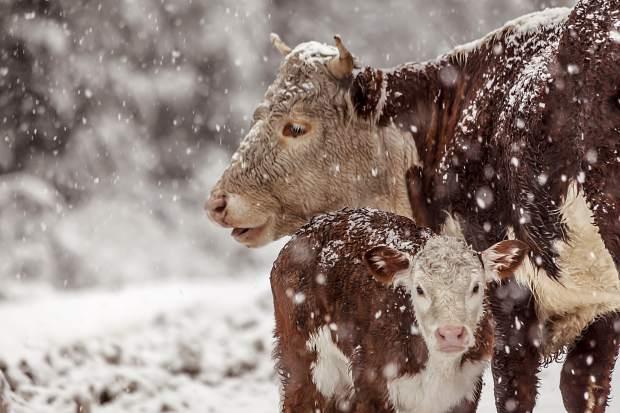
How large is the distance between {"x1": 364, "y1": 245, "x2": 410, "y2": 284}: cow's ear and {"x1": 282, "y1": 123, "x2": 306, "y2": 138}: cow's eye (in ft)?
4.31

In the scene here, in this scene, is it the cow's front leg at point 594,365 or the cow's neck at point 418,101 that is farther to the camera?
the cow's neck at point 418,101

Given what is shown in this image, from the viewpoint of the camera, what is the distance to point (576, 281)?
410 cm

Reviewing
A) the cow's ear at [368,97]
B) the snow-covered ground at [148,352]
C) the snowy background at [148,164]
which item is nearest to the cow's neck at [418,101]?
the cow's ear at [368,97]

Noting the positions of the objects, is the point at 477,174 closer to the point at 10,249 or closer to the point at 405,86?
the point at 405,86

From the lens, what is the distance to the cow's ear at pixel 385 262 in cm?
369

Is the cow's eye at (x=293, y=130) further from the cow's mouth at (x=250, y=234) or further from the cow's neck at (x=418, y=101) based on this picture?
the cow's mouth at (x=250, y=234)

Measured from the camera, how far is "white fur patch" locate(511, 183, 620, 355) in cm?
382

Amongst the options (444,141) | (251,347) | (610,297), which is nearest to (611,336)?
(610,297)

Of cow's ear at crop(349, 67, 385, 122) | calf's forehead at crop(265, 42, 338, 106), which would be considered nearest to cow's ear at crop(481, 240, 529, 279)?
cow's ear at crop(349, 67, 385, 122)

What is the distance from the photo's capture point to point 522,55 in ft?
14.3

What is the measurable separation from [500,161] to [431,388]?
3.46 feet

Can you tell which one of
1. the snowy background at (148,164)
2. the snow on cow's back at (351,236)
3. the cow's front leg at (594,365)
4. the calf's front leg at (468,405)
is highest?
the snowy background at (148,164)

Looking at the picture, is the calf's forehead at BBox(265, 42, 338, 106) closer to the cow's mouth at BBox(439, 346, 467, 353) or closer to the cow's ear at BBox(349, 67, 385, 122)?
the cow's ear at BBox(349, 67, 385, 122)

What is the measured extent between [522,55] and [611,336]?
1.42 m
